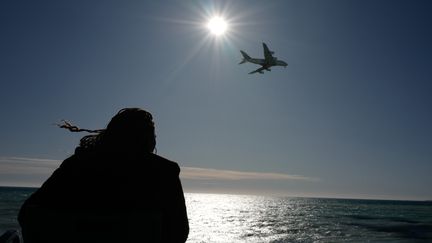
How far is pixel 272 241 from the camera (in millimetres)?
29859

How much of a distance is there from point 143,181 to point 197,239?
28857mm

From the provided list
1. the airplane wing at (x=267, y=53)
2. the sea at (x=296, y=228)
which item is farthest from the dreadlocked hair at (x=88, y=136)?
the airplane wing at (x=267, y=53)

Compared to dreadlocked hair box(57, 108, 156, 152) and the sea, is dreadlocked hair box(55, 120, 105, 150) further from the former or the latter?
the sea

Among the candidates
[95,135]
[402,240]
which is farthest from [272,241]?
[95,135]

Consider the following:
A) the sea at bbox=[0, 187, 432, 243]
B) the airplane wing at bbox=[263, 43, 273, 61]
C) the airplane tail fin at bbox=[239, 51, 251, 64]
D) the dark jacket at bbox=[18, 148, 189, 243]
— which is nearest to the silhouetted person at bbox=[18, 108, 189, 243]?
the dark jacket at bbox=[18, 148, 189, 243]

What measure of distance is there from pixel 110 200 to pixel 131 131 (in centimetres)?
43

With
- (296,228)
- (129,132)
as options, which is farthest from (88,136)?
(296,228)

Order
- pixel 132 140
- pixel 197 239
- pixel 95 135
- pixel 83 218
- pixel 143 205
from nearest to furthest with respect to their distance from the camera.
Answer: pixel 83 218, pixel 143 205, pixel 132 140, pixel 95 135, pixel 197 239

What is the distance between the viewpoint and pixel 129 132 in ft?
7.35

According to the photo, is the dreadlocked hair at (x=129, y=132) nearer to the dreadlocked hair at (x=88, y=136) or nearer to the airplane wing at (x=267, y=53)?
the dreadlocked hair at (x=88, y=136)

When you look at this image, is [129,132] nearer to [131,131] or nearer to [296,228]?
[131,131]

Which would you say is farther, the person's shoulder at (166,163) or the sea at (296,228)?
the sea at (296,228)

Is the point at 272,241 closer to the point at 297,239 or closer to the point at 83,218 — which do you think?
the point at 297,239

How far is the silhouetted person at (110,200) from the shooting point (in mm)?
1904
